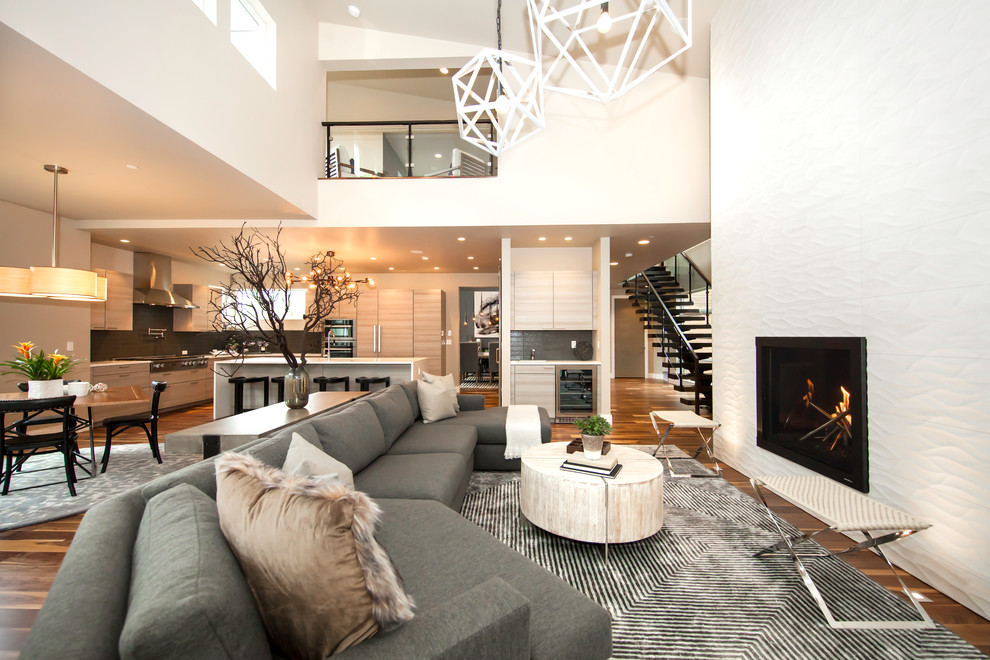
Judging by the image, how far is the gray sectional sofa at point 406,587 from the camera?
0.78 meters

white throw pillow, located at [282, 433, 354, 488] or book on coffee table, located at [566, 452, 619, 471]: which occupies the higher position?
white throw pillow, located at [282, 433, 354, 488]

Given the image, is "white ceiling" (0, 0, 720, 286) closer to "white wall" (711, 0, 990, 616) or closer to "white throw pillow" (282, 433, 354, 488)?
"white wall" (711, 0, 990, 616)

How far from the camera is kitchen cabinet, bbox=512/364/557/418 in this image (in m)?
6.31

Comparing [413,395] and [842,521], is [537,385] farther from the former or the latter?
[842,521]

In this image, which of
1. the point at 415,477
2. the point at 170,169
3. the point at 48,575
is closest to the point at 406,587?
the point at 415,477

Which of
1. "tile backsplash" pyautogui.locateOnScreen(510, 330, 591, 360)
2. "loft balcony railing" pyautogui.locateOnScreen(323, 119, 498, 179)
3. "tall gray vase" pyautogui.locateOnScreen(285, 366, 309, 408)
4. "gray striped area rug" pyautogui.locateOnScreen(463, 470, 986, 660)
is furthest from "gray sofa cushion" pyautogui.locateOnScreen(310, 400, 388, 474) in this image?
"tile backsplash" pyautogui.locateOnScreen(510, 330, 591, 360)

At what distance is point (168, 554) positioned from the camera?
3.12ft

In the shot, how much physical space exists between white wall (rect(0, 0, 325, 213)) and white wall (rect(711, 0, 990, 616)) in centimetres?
462

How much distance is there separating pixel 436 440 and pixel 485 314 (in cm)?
684

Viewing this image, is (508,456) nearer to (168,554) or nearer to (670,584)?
(670,584)

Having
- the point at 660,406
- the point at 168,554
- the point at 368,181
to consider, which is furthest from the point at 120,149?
the point at 660,406

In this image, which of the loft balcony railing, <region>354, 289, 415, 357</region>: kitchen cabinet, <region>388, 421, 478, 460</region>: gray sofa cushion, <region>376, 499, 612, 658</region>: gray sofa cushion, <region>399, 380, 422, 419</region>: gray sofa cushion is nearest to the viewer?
<region>376, 499, 612, 658</region>: gray sofa cushion

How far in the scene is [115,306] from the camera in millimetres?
6602

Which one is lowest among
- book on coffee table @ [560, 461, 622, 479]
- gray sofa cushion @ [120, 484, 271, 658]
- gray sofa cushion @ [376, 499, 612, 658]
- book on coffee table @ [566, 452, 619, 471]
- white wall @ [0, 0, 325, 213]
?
gray sofa cushion @ [376, 499, 612, 658]
